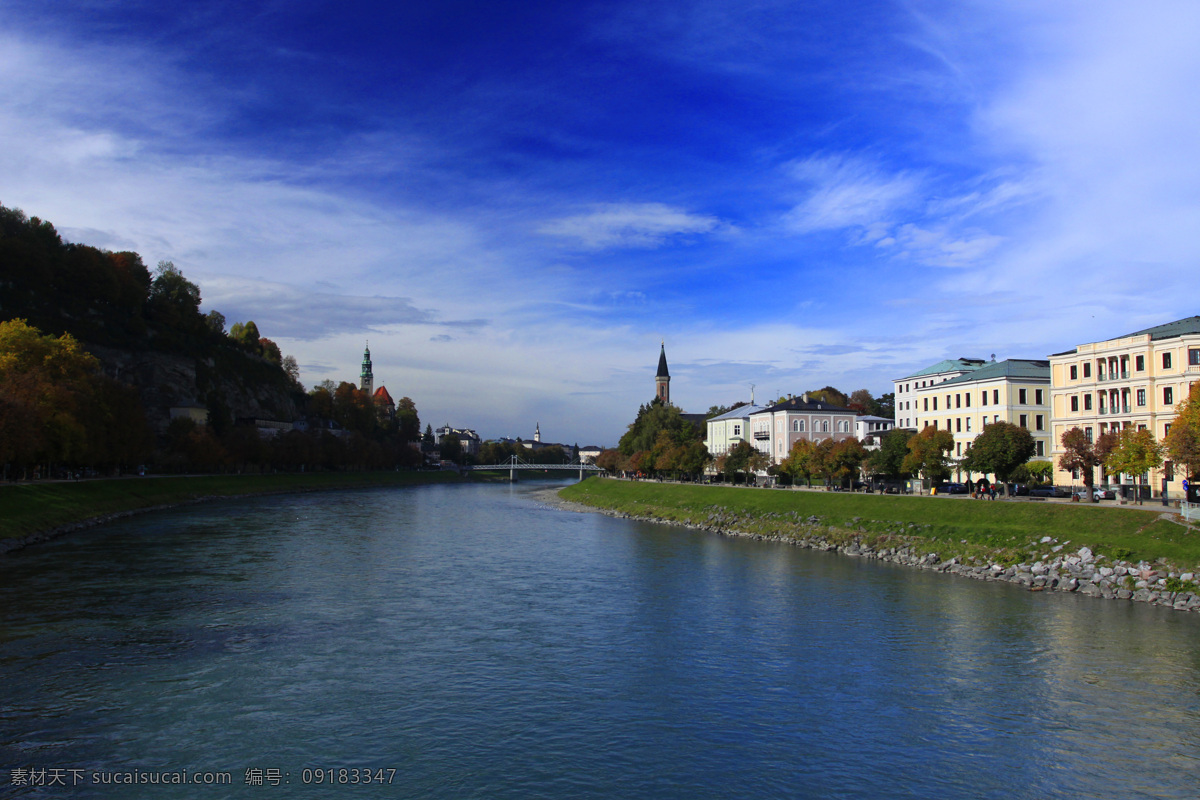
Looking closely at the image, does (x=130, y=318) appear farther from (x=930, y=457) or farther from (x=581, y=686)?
(x=581, y=686)

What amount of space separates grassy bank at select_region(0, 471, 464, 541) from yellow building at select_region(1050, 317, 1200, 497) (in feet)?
224

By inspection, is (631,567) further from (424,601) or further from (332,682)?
(332,682)

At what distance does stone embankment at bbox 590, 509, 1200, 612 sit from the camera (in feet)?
96.1

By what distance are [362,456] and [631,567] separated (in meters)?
109

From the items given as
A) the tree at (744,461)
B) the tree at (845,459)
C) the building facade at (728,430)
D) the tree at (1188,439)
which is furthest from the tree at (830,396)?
the tree at (1188,439)

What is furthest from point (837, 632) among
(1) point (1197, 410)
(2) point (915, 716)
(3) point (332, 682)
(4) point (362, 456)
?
(4) point (362, 456)

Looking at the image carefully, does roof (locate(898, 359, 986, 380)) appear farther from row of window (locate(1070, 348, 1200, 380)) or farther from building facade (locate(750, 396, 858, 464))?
row of window (locate(1070, 348, 1200, 380))

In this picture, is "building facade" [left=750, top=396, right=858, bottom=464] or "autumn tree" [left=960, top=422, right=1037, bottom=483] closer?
"autumn tree" [left=960, top=422, right=1037, bottom=483]

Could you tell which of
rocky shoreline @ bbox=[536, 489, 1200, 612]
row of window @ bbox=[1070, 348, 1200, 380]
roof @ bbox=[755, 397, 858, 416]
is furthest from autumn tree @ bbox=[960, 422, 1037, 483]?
roof @ bbox=[755, 397, 858, 416]

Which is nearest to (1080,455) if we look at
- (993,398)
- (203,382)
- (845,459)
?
(993,398)

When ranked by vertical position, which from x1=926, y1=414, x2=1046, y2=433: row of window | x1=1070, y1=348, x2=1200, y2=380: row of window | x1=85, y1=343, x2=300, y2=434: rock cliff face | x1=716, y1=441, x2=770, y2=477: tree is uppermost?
x1=85, y1=343, x2=300, y2=434: rock cliff face

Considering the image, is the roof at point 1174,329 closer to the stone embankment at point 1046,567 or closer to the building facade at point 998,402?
the building facade at point 998,402

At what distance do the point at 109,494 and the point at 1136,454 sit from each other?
248 feet

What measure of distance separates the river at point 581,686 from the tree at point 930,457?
24627 millimetres
